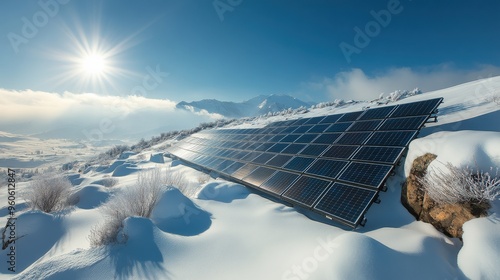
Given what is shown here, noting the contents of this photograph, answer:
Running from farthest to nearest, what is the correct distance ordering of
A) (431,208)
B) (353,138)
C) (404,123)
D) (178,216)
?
(353,138) < (404,123) < (178,216) < (431,208)

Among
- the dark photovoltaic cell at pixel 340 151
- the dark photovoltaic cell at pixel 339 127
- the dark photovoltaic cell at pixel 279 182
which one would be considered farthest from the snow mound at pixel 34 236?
the dark photovoltaic cell at pixel 339 127

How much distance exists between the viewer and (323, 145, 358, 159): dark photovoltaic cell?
29.0 feet

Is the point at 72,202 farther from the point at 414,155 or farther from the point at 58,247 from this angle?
the point at 414,155

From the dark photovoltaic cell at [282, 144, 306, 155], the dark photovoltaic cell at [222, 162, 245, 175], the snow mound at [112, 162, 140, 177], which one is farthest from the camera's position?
the snow mound at [112, 162, 140, 177]

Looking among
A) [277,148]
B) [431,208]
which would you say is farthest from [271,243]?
[277,148]

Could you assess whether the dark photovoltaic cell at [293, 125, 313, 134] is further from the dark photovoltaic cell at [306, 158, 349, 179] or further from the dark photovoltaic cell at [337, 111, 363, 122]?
the dark photovoltaic cell at [306, 158, 349, 179]

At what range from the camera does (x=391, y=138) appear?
8.37m

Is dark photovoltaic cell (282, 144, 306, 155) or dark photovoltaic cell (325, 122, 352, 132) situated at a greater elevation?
dark photovoltaic cell (325, 122, 352, 132)

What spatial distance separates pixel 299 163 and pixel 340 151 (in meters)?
1.86

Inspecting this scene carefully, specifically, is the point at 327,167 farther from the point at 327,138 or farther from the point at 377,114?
the point at 377,114

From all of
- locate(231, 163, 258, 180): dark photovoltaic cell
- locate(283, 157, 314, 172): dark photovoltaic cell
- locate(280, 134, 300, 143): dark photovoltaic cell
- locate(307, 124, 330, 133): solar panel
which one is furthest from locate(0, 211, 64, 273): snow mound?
locate(307, 124, 330, 133): solar panel

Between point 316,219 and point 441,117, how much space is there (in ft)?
30.9

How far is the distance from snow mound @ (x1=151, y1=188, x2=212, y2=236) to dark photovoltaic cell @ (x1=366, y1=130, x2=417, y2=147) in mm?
7254

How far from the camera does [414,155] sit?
691cm
